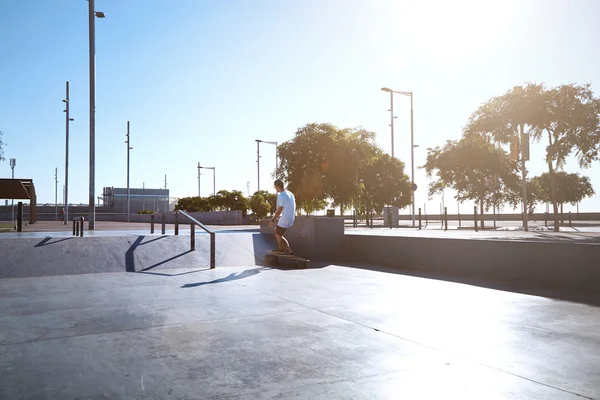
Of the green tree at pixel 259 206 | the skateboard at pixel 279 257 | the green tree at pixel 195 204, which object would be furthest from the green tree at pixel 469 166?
the green tree at pixel 195 204

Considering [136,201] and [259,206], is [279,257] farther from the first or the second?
[136,201]

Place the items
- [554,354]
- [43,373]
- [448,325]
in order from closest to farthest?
[43,373] → [554,354] → [448,325]

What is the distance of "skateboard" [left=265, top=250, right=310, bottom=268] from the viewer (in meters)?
10.5

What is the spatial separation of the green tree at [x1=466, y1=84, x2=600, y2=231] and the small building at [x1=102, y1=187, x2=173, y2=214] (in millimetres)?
58178

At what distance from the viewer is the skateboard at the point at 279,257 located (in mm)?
10547

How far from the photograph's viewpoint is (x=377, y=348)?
3889mm

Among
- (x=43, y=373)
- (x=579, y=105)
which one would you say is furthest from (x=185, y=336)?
(x=579, y=105)

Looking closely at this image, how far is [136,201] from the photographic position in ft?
263

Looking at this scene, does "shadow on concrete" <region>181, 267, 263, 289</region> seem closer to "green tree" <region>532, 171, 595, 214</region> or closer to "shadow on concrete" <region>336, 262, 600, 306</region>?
"shadow on concrete" <region>336, 262, 600, 306</region>

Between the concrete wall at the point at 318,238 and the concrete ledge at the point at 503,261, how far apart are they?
168 centimetres

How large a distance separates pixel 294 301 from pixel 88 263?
5.72 m

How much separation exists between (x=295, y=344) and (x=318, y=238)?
8.56 m

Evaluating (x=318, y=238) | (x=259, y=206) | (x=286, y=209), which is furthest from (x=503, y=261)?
(x=259, y=206)

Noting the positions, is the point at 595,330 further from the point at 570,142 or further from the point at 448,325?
the point at 570,142
